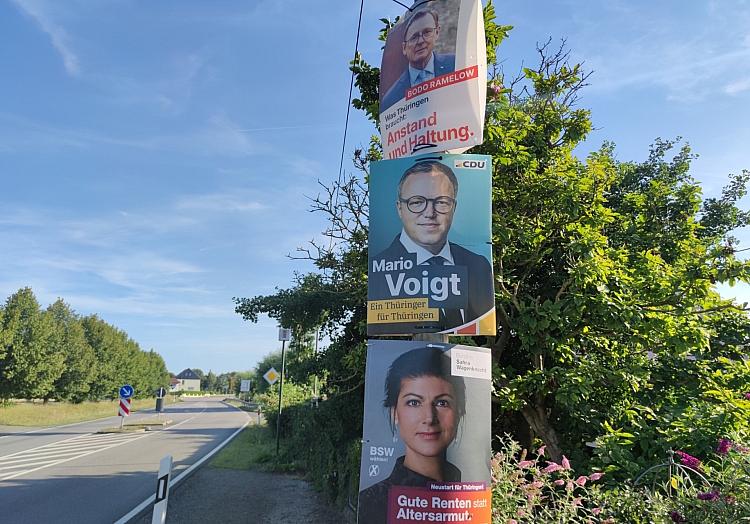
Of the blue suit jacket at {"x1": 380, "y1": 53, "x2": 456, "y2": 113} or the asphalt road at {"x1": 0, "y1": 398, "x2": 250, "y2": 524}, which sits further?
the asphalt road at {"x1": 0, "y1": 398, "x2": 250, "y2": 524}

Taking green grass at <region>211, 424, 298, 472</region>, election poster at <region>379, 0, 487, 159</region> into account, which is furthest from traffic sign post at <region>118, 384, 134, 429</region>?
election poster at <region>379, 0, 487, 159</region>

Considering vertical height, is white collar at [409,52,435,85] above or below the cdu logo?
above

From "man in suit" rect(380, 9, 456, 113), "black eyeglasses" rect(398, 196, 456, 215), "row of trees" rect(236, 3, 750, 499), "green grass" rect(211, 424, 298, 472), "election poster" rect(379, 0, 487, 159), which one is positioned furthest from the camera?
"green grass" rect(211, 424, 298, 472)

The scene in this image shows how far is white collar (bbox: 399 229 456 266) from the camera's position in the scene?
11.5ft

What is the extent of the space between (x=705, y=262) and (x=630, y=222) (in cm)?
181

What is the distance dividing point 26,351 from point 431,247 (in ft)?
147

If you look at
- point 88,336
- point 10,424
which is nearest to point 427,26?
point 10,424

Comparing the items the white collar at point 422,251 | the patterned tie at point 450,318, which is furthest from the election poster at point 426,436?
the white collar at point 422,251

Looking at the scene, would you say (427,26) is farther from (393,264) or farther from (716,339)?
(716,339)

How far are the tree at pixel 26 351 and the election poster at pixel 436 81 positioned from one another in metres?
42.0

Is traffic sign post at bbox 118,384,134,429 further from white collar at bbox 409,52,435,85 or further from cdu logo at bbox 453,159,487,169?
cdu logo at bbox 453,159,487,169

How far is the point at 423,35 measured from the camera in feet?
13.2

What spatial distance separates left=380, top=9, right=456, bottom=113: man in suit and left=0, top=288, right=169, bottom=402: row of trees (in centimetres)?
4181

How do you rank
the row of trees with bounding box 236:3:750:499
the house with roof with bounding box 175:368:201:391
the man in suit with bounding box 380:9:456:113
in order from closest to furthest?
the man in suit with bounding box 380:9:456:113
the row of trees with bounding box 236:3:750:499
the house with roof with bounding box 175:368:201:391
